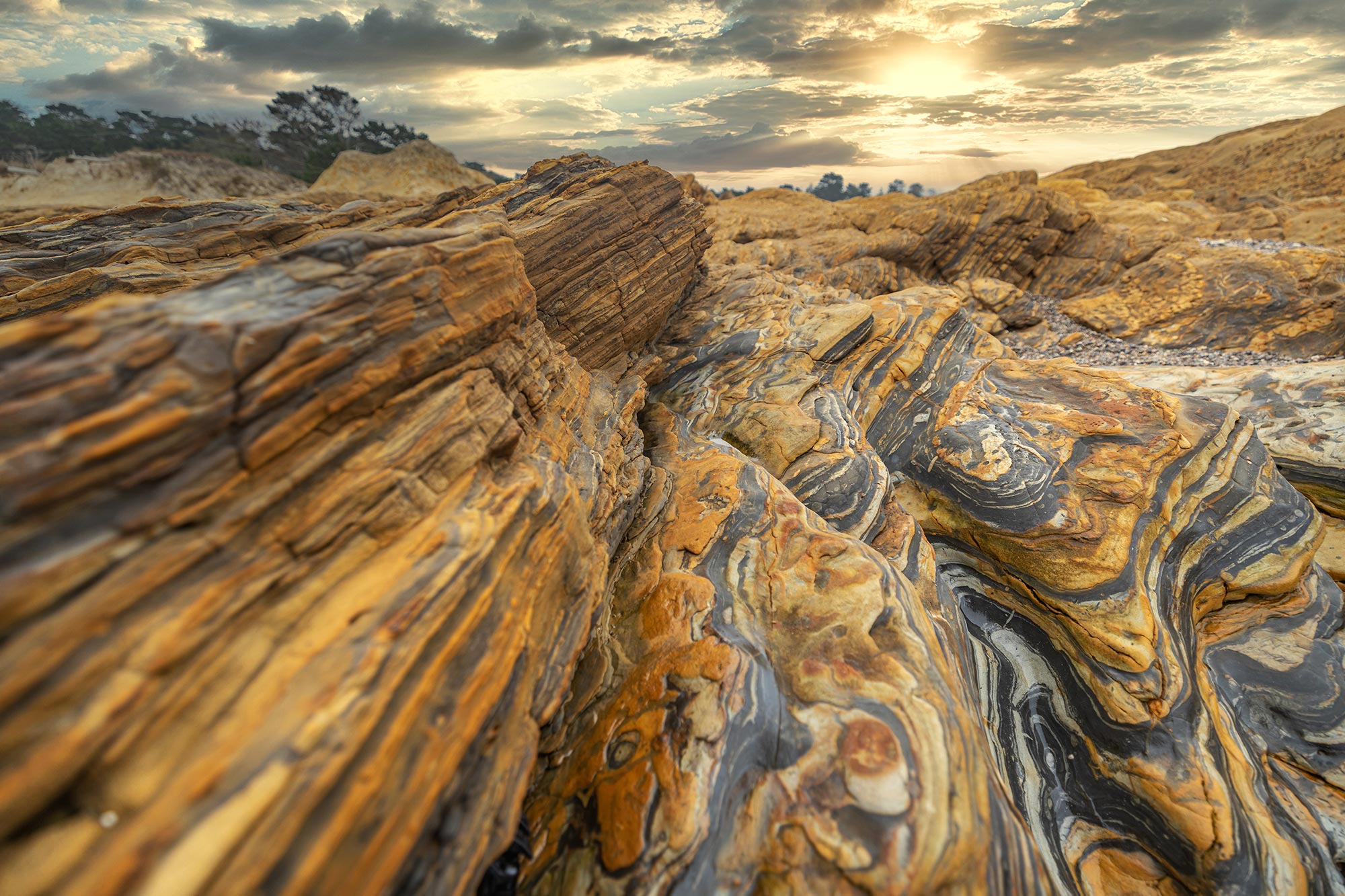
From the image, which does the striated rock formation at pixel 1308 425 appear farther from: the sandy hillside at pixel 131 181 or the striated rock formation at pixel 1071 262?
the sandy hillside at pixel 131 181

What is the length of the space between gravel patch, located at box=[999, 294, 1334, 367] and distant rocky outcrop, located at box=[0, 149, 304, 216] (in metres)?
43.7

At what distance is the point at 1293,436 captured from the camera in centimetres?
1162

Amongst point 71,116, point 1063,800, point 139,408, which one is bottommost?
point 1063,800

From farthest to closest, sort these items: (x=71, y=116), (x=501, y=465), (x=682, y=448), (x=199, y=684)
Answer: (x=71, y=116) → (x=682, y=448) → (x=501, y=465) → (x=199, y=684)

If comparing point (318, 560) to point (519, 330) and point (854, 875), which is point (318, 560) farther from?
point (854, 875)

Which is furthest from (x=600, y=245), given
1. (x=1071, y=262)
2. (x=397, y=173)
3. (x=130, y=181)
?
(x=130, y=181)

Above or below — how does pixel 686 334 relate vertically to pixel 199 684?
below

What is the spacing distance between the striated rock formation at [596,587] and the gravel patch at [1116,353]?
939cm

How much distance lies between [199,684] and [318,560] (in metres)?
1.04

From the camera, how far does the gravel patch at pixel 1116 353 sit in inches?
759

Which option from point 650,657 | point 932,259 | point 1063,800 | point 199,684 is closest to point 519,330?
point 650,657

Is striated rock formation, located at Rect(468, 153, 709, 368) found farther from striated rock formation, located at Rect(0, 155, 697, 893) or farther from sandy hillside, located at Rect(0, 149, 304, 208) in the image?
sandy hillside, located at Rect(0, 149, 304, 208)

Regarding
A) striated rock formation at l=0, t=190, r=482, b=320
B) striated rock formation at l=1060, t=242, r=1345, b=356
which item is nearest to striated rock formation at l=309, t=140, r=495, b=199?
striated rock formation at l=0, t=190, r=482, b=320

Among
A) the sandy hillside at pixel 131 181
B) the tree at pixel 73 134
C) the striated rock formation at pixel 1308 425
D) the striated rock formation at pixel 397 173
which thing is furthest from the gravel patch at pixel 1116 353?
the tree at pixel 73 134
